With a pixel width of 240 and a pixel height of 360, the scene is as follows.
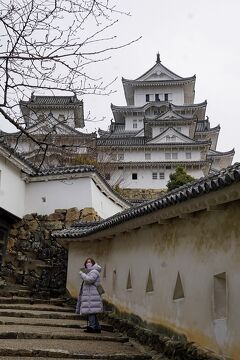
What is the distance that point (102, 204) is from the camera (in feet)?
57.1

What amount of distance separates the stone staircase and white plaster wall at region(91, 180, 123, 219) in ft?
17.8

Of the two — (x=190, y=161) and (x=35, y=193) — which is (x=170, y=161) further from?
(x=35, y=193)

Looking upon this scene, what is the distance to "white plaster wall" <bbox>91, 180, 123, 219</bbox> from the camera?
16.3 meters

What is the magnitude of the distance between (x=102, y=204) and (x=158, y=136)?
21.9m

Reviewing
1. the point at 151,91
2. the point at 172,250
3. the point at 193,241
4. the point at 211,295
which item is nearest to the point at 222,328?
the point at 211,295

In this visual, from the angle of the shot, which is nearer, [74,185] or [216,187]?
[216,187]

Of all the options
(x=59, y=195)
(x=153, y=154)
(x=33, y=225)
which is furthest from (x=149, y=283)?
(x=153, y=154)

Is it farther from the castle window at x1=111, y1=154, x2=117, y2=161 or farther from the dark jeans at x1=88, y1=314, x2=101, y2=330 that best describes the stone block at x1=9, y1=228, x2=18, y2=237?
the castle window at x1=111, y1=154, x2=117, y2=161

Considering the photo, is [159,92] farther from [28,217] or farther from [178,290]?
[178,290]

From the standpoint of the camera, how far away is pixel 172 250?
7.18 metres

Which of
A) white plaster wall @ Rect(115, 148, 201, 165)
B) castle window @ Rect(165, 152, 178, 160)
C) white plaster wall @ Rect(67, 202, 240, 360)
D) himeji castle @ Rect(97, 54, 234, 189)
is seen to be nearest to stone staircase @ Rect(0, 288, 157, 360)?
white plaster wall @ Rect(67, 202, 240, 360)

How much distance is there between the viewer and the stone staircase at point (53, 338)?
6527 mm

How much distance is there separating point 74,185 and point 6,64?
11.1 metres

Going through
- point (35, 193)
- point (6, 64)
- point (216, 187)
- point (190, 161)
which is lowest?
point (216, 187)
